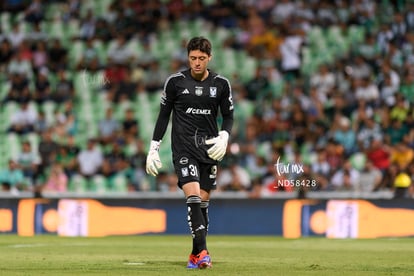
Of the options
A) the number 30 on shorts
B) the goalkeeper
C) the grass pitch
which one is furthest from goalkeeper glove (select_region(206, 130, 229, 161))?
the grass pitch

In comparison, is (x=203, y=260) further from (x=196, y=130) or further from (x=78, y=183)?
(x=78, y=183)

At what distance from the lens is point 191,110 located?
11.2 metres

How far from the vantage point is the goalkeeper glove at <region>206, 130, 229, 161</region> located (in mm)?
11023

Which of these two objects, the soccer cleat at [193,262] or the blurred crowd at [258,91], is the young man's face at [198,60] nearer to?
the soccer cleat at [193,262]

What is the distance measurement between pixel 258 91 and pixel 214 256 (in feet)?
35.5

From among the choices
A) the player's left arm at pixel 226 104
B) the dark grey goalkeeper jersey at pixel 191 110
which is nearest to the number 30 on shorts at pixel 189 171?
the dark grey goalkeeper jersey at pixel 191 110

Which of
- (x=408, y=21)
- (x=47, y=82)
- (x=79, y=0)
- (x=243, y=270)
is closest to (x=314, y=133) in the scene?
(x=408, y=21)

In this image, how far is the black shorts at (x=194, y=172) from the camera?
11.0 metres

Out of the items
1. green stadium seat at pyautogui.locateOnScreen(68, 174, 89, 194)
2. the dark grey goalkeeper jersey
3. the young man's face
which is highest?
the young man's face

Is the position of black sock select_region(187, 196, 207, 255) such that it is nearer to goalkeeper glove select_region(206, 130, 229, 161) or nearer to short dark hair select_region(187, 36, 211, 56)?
goalkeeper glove select_region(206, 130, 229, 161)

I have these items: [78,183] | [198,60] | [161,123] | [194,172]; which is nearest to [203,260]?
[194,172]

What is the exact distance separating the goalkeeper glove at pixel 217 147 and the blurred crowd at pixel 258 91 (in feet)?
22.8

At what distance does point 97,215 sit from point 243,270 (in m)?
9.73

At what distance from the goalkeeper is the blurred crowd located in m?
6.80
